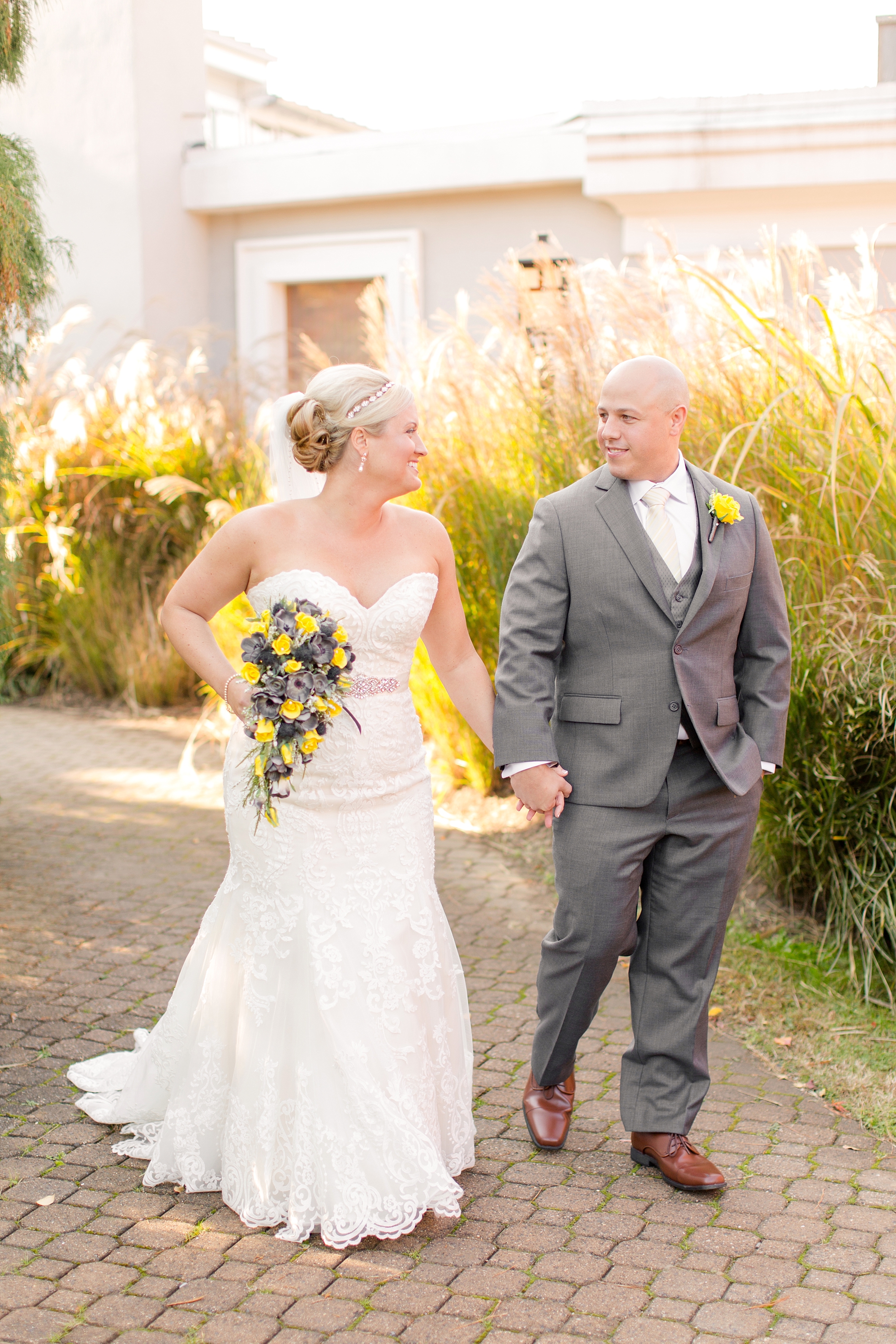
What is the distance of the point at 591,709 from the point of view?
3.27 m

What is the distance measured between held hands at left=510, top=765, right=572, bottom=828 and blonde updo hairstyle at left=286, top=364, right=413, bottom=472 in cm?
93

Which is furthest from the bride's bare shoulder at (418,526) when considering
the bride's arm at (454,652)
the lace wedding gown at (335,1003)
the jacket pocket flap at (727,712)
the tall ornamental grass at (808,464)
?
the tall ornamental grass at (808,464)

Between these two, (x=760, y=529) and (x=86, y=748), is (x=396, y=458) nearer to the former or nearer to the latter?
(x=760, y=529)

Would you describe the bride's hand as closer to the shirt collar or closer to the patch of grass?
the shirt collar

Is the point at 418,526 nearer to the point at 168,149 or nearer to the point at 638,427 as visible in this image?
the point at 638,427

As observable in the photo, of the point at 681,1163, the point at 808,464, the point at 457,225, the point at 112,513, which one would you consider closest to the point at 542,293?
the point at 808,464

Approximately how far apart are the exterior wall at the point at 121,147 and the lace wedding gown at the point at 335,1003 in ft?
31.1

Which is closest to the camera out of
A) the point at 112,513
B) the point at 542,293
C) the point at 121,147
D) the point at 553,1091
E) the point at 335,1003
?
the point at 335,1003

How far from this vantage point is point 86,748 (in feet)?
28.8

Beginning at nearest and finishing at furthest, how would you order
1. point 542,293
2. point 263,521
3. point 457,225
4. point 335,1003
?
point 335,1003 < point 263,521 < point 542,293 < point 457,225

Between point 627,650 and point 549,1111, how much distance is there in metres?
1.32

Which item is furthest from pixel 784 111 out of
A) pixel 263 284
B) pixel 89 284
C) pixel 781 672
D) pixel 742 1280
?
pixel 742 1280

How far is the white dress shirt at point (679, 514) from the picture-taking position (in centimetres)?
325

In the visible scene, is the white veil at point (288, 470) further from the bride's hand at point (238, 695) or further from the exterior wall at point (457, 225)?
the exterior wall at point (457, 225)
